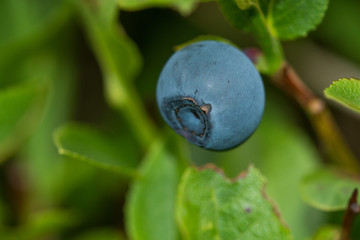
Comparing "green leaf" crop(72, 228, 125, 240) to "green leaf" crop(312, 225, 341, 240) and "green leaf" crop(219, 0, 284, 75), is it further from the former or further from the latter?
"green leaf" crop(219, 0, 284, 75)

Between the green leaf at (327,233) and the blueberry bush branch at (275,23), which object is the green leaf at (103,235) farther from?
the blueberry bush branch at (275,23)

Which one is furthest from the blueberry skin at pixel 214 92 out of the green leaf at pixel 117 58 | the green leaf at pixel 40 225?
the green leaf at pixel 40 225

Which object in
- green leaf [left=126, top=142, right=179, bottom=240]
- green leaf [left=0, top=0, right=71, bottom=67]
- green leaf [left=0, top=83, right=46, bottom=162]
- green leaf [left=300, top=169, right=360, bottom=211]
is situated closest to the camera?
green leaf [left=300, top=169, right=360, bottom=211]

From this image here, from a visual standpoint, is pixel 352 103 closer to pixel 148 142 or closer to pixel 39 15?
pixel 148 142

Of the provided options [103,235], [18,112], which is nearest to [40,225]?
[103,235]

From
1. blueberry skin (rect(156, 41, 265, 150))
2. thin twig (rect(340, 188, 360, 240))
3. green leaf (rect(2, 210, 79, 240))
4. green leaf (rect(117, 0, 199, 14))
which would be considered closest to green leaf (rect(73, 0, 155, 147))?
green leaf (rect(117, 0, 199, 14))

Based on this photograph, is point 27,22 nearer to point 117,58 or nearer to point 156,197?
point 117,58
